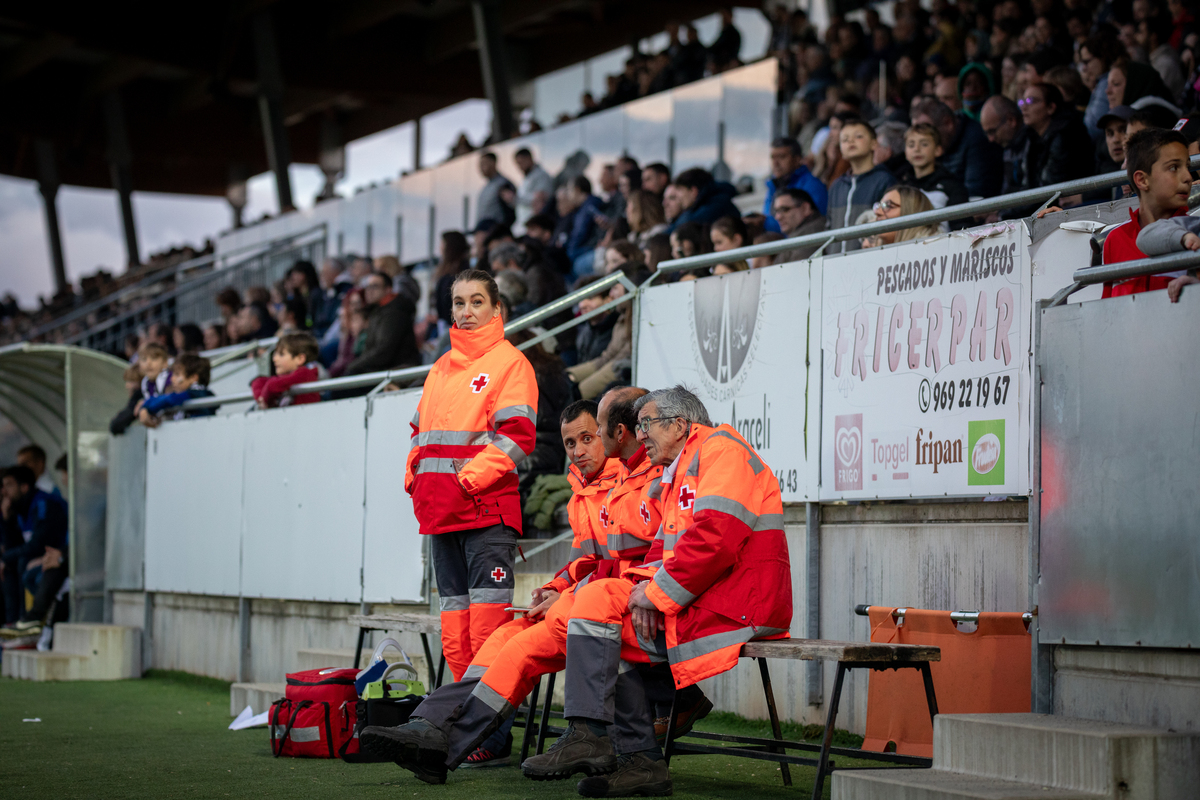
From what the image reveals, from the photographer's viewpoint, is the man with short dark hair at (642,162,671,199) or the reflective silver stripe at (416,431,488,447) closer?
the reflective silver stripe at (416,431,488,447)

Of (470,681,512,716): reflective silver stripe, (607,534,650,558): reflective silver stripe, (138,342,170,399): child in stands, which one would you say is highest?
(138,342,170,399): child in stands

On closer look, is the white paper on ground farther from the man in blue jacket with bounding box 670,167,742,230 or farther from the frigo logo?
the man in blue jacket with bounding box 670,167,742,230

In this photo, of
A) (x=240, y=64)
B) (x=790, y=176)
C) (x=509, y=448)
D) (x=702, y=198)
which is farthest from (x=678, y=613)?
(x=240, y=64)

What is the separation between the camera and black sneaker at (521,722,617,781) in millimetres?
4980

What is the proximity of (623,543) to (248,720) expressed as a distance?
3260mm

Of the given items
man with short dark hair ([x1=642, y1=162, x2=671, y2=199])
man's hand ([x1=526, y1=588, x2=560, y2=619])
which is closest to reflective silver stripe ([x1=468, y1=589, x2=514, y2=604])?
man's hand ([x1=526, y1=588, x2=560, y2=619])

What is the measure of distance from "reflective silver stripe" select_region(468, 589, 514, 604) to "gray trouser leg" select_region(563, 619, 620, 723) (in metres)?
0.86

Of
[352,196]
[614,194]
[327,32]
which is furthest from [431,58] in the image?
[614,194]

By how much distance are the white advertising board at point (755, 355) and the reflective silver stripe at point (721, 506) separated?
1.75 m

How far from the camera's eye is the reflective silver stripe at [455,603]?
6098mm

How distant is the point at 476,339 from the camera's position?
6148mm

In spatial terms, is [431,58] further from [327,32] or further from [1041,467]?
[1041,467]

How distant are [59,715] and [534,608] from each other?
4.38m

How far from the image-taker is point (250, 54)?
25672 millimetres
